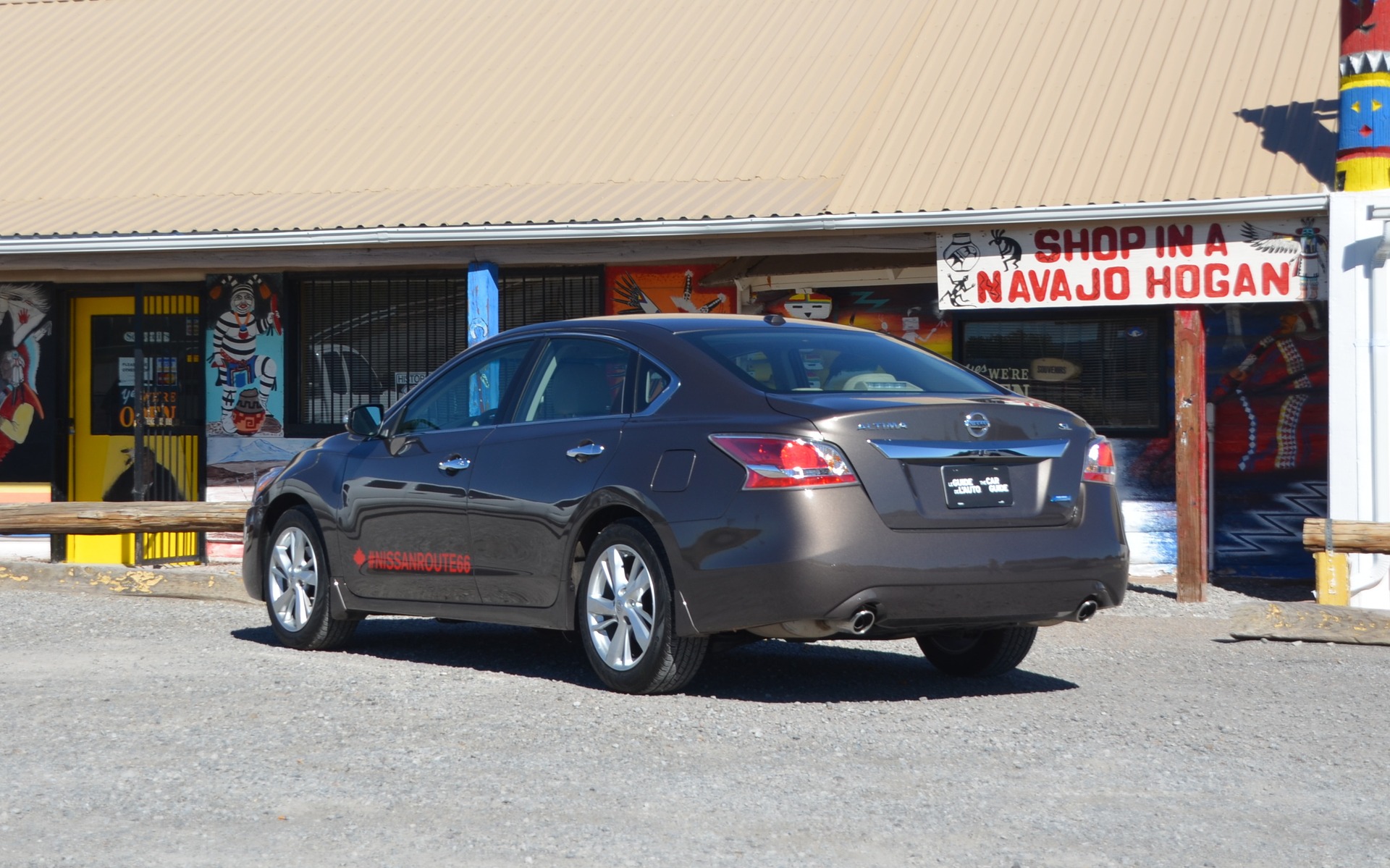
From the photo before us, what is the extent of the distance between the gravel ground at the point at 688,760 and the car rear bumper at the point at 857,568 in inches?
14.8

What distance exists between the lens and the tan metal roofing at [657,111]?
12680 millimetres

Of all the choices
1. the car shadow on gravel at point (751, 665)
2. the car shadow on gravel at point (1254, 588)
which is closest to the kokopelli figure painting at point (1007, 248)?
the car shadow on gravel at point (1254, 588)

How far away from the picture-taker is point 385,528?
316 inches

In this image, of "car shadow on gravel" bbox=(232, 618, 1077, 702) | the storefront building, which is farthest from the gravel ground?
the storefront building

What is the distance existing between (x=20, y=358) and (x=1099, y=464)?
11.8 meters

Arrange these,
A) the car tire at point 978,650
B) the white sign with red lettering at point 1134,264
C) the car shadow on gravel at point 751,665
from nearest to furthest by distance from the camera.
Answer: the car shadow on gravel at point 751,665 → the car tire at point 978,650 → the white sign with red lettering at point 1134,264

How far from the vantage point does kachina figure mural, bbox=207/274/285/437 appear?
15406mm

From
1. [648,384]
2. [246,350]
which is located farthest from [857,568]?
[246,350]

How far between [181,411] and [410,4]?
5022 millimetres

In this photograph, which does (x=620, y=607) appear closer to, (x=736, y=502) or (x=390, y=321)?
(x=736, y=502)

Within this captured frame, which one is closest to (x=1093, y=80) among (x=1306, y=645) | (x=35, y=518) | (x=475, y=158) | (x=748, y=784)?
(x=475, y=158)

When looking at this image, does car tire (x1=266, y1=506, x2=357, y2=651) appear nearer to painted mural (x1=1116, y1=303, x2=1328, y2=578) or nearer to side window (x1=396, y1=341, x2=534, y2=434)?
side window (x1=396, y1=341, x2=534, y2=434)

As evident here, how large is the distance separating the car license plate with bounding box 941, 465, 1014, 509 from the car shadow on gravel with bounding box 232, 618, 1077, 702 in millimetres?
909

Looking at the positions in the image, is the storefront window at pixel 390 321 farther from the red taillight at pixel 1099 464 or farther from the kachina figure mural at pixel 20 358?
the red taillight at pixel 1099 464
